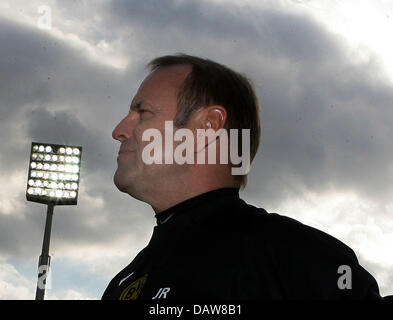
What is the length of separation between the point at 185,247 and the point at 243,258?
40 cm

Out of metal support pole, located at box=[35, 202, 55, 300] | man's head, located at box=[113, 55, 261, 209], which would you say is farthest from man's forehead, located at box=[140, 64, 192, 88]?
metal support pole, located at box=[35, 202, 55, 300]

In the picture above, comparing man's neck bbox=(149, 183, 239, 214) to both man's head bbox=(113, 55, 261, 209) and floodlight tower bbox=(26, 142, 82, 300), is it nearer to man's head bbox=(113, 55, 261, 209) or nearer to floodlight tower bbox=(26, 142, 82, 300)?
man's head bbox=(113, 55, 261, 209)

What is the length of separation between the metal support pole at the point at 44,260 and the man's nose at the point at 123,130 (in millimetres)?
7882

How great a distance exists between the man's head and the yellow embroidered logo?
0.52 metres

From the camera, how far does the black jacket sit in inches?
79.7

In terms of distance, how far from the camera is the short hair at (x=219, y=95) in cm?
289

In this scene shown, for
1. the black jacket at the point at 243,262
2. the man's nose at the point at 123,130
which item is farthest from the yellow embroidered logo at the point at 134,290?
the man's nose at the point at 123,130

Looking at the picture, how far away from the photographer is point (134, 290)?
2.51 m

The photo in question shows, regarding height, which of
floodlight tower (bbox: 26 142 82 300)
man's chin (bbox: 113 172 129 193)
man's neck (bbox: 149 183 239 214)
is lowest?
man's neck (bbox: 149 183 239 214)

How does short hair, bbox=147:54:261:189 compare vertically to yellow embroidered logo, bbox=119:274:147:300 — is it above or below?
above

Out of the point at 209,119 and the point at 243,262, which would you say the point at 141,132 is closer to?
the point at 209,119

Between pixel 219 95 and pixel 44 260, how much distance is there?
8.25 m
